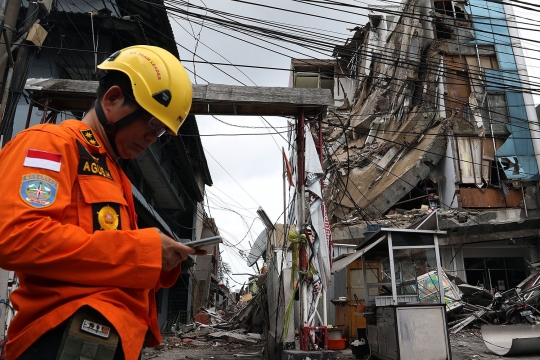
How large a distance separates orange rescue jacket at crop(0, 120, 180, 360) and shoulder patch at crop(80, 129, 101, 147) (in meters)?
0.07

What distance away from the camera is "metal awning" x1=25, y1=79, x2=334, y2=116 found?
6.77 meters

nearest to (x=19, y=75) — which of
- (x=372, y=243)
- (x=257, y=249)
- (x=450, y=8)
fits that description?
(x=372, y=243)

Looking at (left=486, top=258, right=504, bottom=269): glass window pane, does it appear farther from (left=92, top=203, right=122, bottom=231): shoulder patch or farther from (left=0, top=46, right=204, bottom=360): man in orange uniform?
(left=92, top=203, right=122, bottom=231): shoulder patch

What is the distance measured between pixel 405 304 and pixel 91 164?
24.3 ft

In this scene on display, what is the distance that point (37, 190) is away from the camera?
3.76ft

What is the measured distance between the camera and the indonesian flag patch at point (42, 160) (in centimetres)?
118

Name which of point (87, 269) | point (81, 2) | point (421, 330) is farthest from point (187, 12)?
point (421, 330)

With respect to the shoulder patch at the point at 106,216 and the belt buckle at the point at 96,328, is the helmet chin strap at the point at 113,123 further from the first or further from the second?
the belt buckle at the point at 96,328

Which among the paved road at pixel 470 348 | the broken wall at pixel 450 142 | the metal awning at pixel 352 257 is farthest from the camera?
the broken wall at pixel 450 142

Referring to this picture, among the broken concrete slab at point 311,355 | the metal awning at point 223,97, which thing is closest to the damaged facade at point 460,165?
the broken concrete slab at point 311,355

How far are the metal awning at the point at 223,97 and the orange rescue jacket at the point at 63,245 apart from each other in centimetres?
583

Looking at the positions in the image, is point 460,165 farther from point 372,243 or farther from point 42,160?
point 42,160

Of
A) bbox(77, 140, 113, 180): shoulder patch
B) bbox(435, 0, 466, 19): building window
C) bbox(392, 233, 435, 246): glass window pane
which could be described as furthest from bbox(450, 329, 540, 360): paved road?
bbox(435, 0, 466, 19): building window

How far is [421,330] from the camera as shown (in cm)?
741
